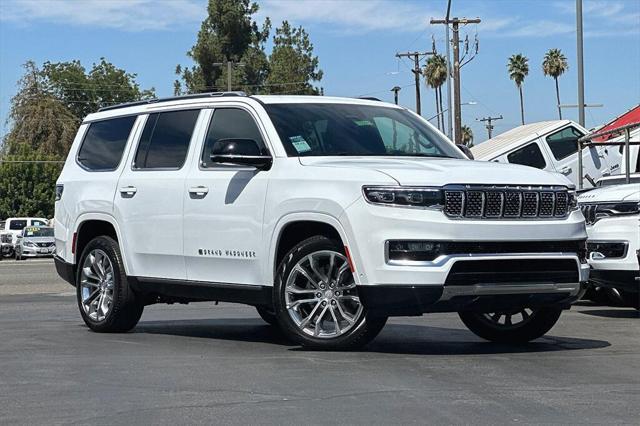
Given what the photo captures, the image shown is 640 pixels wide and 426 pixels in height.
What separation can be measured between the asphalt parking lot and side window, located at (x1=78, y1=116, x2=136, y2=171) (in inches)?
61.9

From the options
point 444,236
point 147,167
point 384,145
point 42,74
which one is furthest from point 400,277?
point 42,74

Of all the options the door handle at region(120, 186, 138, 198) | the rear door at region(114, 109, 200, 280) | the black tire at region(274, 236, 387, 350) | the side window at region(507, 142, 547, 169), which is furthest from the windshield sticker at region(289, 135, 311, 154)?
the side window at region(507, 142, 547, 169)

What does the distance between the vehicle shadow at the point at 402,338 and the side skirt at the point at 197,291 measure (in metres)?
0.44

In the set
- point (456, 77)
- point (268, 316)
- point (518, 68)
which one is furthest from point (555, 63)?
point (268, 316)

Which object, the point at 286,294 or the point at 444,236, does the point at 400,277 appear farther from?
the point at 286,294

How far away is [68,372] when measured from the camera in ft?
25.0

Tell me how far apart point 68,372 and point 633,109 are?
13.2 metres

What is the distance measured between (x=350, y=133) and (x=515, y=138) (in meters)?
15.2

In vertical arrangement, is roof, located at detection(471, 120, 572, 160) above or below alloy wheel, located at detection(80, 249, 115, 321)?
above

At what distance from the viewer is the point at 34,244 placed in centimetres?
4781

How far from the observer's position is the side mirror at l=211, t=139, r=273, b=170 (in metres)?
8.61

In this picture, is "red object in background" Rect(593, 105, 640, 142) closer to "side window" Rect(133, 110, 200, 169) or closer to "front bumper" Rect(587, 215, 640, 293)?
"front bumper" Rect(587, 215, 640, 293)

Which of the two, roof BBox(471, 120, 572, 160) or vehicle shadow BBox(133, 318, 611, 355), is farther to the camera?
roof BBox(471, 120, 572, 160)

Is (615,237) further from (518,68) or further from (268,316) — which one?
(518,68)
